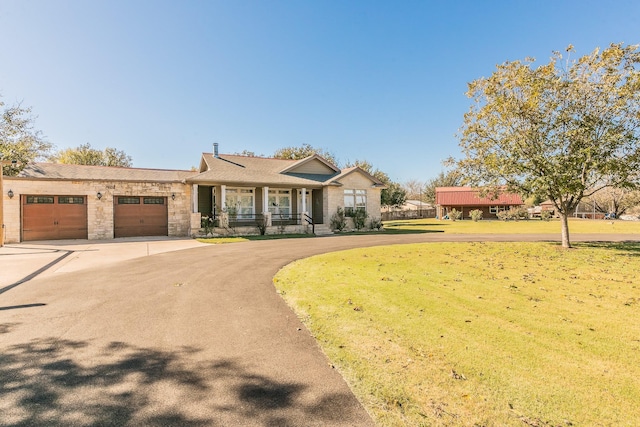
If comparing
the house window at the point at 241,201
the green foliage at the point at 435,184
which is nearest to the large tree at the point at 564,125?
the house window at the point at 241,201

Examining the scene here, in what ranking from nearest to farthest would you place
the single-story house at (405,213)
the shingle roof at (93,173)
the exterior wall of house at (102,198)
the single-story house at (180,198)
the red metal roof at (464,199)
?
the exterior wall of house at (102,198) < the single-story house at (180,198) < the shingle roof at (93,173) < the red metal roof at (464,199) < the single-story house at (405,213)

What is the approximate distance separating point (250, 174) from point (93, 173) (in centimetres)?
1038

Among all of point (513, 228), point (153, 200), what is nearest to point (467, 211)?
point (513, 228)

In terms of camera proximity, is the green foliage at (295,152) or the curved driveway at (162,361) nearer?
the curved driveway at (162,361)

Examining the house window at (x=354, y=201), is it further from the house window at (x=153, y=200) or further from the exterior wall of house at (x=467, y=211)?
the exterior wall of house at (x=467, y=211)

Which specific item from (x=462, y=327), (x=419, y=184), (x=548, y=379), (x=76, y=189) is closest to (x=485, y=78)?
(x=462, y=327)

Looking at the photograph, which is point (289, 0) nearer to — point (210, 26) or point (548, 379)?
point (210, 26)

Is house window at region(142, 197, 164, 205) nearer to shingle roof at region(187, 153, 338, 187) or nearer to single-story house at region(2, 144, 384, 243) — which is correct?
single-story house at region(2, 144, 384, 243)

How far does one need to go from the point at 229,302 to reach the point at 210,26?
14526 mm

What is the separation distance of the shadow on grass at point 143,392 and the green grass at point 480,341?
2.54 ft

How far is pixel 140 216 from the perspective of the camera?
1942cm

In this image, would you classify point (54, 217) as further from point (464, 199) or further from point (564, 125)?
point (464, 199)

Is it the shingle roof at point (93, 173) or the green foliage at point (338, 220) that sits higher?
the shingle roof at point (93, 173)

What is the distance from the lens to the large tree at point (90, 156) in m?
41.1
